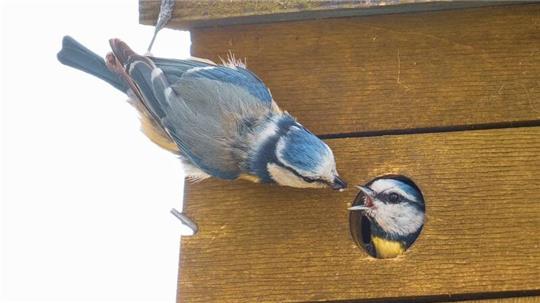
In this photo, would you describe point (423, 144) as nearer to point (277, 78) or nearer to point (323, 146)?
point (323, 146)

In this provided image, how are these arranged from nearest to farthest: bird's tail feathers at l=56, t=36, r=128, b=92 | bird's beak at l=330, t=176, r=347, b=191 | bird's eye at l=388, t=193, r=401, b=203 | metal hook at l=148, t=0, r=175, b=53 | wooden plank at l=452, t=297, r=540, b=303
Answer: wooden plank at l=452, t=297, r=540, b=303
bird's beak at l=330, t=176, r=347, b=191
bird's eye at l=388, t=193, r=401, b=203
metal hook at l=148, t=0, r=175, b=53
bird's tail feathers at l=56, t=36, r=128, b=92

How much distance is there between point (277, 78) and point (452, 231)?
534 millimetres

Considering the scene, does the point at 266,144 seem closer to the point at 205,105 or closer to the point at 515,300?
the point at 205,105

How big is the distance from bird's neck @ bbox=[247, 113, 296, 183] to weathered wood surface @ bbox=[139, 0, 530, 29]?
0.25 m

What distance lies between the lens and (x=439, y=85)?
6.89ft

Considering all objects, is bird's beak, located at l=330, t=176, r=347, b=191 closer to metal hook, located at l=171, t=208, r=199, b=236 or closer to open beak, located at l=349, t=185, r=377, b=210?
open beak, located at l=349, t=185, r=377, b=210

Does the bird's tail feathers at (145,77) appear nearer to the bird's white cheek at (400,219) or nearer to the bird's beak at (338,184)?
the bird's beak at (338,184)

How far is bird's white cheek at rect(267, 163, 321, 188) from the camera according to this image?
79.4 inches

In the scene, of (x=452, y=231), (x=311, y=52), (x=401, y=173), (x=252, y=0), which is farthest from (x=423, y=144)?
(x=252, y=0)

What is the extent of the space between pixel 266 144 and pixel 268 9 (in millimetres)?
316

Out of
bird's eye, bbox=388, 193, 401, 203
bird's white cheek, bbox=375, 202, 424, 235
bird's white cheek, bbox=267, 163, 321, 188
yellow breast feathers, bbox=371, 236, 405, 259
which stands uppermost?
bird's white cheek, bbox=267, 163, 321, 188

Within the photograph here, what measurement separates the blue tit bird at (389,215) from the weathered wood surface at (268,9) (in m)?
0.38

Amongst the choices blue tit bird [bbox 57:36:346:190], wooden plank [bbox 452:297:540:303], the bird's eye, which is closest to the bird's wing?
blue tit bird [bbox 57:36:346:190]

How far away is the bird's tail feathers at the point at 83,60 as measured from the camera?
2.36 metres
